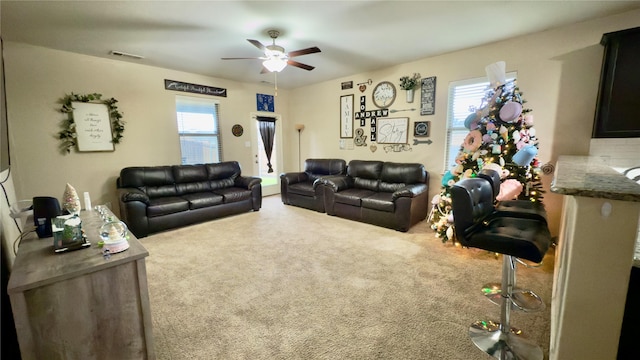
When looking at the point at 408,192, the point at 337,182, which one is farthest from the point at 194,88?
the point at 408,192

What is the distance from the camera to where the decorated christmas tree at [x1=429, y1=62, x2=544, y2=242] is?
2.73 metres

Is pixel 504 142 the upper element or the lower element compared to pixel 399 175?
upper

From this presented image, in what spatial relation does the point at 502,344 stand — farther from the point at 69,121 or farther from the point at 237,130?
the point at 69,121

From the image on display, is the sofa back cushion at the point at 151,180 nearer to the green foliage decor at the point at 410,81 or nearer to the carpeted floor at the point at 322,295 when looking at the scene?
the carpeted floor at the point at 322,295

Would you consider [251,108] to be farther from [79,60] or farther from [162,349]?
[162,349]

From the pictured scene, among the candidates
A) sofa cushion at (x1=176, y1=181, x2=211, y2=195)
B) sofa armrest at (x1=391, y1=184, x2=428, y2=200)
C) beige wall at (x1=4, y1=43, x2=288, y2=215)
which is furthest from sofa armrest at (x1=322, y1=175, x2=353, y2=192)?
beige wall at (x1=4, y1=43, x2=288, y2=215)

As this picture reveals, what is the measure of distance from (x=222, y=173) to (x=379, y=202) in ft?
10.0

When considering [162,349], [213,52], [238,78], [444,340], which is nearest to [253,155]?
[238,78]

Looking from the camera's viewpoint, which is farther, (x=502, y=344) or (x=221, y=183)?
(x=221, y=183)

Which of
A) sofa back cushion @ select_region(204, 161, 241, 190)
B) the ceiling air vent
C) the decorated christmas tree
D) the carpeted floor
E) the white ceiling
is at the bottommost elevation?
the carpeted floor

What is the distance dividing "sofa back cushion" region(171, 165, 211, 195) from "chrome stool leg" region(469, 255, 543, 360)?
445cm

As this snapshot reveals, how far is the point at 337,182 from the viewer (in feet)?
15.2

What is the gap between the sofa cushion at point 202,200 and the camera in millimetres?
4059

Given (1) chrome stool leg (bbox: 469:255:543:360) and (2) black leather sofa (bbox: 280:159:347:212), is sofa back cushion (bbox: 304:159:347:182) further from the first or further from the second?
(1) chrome stool leg (bbox: 469:255:543:360)
